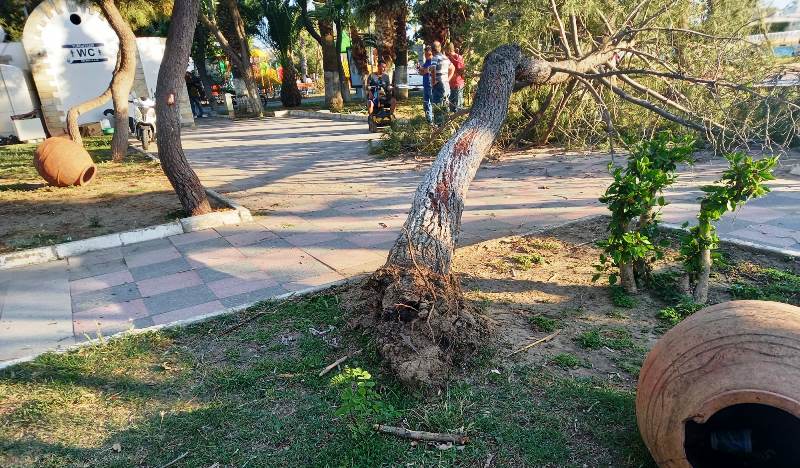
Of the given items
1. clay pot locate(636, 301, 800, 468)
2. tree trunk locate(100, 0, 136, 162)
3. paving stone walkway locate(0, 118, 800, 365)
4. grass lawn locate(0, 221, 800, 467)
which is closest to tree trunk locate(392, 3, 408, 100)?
tree trunk locate(100, 0, 136, 162)

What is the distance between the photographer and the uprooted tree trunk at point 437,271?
9.67 feet

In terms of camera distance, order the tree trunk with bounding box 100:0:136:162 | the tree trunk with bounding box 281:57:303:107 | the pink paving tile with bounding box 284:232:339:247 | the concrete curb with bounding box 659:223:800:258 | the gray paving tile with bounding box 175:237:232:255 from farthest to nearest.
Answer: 1. the tree trunk with bounding box 281:57:303:107
2. the tree trunk with bounding box 100:0:136:162
3. the pink paving tile with bounding box 284:232:339:247
4. the gray paving tile with bounding box 175:237:232:255
5. the concrete curb with bounding box 659:223:800:258

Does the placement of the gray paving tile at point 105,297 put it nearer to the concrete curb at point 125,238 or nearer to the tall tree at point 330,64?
the concrete curb at point 125,238

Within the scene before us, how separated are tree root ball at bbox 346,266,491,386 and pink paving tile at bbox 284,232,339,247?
224 cm

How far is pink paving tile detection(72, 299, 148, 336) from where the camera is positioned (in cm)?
378

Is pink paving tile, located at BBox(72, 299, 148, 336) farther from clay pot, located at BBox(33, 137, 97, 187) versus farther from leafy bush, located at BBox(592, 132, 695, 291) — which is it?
clay pot, located at BBox(33, 137, 97, 187)

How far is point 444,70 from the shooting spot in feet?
37.1

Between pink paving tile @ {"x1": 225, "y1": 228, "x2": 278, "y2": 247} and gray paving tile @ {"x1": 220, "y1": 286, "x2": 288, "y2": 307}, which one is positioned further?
pink paving tile @ {"x1": 225, "y1": 228, "x2": 278, "y2": 247}

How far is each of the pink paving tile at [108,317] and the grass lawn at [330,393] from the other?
0.38 meters

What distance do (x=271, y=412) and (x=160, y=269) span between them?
284 cm

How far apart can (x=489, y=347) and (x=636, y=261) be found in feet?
5.09

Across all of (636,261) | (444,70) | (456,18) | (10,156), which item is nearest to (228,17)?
(456,18)

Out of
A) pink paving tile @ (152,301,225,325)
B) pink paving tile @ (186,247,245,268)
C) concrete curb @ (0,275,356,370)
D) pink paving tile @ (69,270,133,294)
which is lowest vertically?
pink paving tile @ (152,301,225,325)

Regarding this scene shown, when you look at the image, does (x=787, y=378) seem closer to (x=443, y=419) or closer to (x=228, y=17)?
(x=443, y=419)
